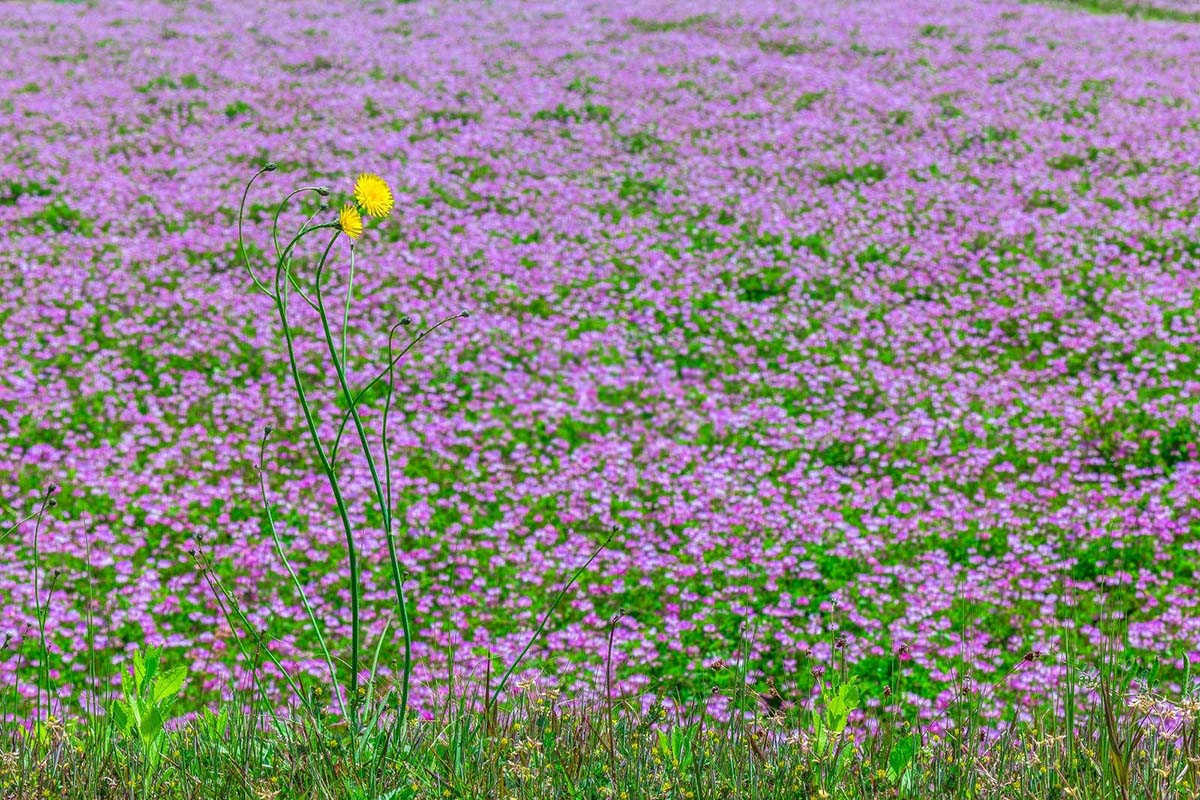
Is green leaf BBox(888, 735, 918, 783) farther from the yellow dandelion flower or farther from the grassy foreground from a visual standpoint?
the yellow dandelion flower

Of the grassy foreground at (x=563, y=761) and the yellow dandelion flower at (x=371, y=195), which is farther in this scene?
the grassy foreground at (x=563, y=761)

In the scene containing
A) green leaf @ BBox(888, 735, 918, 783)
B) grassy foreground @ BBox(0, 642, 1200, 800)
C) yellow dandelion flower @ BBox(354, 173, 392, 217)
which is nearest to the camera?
yellow dandelion flower @ BBox(354, 173, 392, 217)

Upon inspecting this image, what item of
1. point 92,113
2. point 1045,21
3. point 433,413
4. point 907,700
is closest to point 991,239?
point 433,413

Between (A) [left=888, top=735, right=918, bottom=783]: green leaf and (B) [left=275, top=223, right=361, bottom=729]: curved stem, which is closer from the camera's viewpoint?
(B) [left=275, top=223, right=361, bottom=729]: curved stem

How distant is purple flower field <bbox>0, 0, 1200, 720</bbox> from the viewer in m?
6.99

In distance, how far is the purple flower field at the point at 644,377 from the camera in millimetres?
6988

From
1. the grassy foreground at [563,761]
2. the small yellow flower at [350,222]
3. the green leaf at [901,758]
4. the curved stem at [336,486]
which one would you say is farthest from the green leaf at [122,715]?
the green leaf at [901,758]

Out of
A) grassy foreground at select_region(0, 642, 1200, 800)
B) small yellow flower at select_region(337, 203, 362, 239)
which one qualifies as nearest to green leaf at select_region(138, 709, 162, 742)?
grassy foreground at select_region(0, 642, 1200, 800)

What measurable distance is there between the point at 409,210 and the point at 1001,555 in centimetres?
1025

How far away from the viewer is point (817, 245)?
13.6 m

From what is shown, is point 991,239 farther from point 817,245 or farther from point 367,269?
point 367,269

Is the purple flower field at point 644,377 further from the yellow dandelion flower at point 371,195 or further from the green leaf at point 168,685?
the yellow dandelion flower at point 371,195

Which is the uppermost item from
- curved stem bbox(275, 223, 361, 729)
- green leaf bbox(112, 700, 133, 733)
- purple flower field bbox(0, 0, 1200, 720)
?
curved stem bbox(275, 223, 361, 729)

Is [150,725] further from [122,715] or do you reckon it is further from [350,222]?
[350,222]
